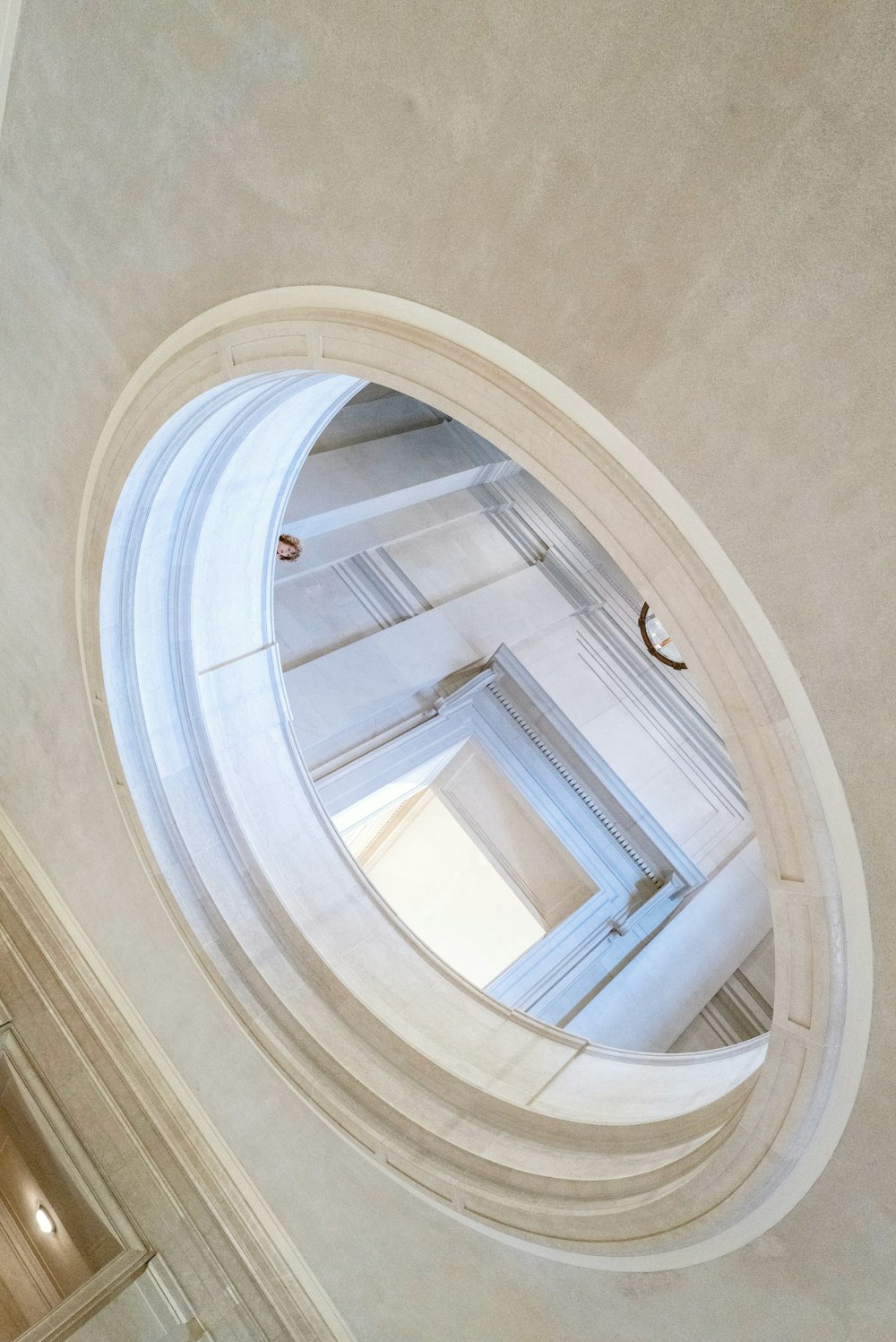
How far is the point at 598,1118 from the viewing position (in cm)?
276

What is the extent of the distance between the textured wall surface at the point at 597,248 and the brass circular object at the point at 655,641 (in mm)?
5086

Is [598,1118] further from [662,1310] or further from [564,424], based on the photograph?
[564,424]

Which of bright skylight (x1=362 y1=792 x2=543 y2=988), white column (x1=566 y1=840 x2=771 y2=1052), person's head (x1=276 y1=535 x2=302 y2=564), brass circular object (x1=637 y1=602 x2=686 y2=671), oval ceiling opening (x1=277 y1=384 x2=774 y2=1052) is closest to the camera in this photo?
white column (x1=566 y1=840 x2=771 y2=1052)

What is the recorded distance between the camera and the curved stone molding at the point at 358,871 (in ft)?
5.78

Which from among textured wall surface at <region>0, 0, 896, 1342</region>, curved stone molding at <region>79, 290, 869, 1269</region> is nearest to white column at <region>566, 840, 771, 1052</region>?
curved stone molding at <region>79, 290, 869, 1269</region>

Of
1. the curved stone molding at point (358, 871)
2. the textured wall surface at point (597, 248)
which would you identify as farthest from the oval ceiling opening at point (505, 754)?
the textured wall surface at point (597, 248)

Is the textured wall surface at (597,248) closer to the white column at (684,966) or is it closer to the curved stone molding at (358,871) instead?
the curved stone molding at (358,871)

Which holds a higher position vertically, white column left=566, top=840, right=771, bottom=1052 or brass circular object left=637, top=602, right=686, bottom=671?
brass circular object left=637, top=602, right=686, bottom=671

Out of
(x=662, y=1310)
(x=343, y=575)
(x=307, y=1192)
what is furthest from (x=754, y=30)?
(x=343, y=575)

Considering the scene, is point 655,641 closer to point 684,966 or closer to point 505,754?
point 505,754

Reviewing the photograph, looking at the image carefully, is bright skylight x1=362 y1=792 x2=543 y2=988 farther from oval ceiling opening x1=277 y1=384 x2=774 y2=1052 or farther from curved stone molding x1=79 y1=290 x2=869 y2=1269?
curved stone molding x1=79 y1=290 x2=869 y2=1269

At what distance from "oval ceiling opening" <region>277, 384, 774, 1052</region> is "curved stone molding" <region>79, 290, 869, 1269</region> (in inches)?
49.9

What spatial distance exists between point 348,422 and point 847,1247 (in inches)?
252

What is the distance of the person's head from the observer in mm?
5648
